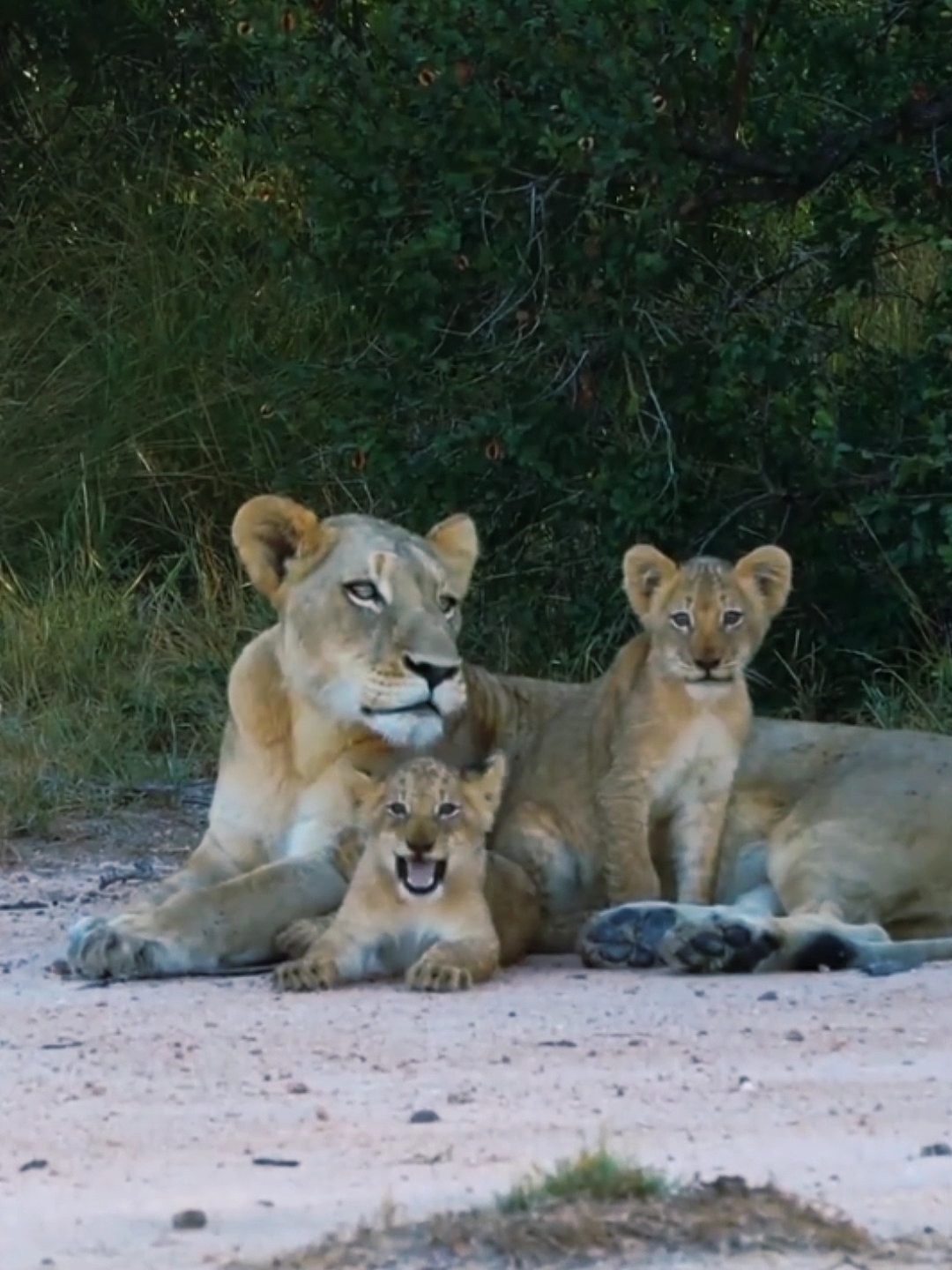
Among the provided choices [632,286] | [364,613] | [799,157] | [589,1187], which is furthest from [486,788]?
[799,157]

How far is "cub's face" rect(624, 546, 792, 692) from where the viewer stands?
283 inches

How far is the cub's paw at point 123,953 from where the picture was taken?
6.60 meters

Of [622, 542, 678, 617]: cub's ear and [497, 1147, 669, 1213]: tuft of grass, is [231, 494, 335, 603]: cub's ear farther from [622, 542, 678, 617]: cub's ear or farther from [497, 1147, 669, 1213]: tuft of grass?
[497, 1147, 669, 1213]: tuft of grass

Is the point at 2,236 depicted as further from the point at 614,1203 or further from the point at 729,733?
the point at 614,1203

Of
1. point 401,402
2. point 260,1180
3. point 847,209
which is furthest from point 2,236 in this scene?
point 260,1180

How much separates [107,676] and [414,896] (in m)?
4.33

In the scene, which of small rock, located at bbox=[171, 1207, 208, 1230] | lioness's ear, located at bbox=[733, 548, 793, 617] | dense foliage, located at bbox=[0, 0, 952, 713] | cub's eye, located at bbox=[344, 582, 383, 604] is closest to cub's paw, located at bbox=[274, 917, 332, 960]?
cub's eye, located at bbox=[344, 582, 383, 604]

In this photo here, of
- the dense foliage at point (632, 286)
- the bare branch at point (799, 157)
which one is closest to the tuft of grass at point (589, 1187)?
the dense foliage at point (632, 286)

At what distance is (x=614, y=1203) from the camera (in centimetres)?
408

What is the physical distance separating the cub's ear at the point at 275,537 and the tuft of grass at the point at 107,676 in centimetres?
205

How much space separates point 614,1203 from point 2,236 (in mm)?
10077

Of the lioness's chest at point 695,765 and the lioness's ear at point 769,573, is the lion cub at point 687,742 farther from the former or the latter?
the lioness's ear at point 769,573

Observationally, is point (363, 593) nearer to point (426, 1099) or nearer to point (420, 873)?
point (420, 873)

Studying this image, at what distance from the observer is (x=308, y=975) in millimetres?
6398
